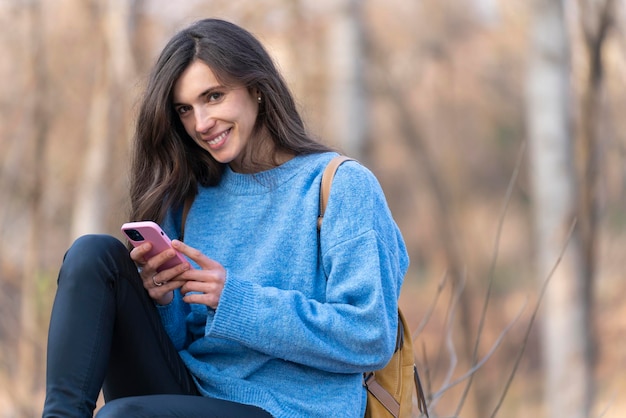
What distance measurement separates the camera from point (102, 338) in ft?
6.68

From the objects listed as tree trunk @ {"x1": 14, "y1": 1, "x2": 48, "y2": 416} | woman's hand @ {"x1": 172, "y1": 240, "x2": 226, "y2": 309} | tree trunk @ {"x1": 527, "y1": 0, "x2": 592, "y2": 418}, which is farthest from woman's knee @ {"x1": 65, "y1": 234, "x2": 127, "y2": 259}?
tree trunk @ {"x1": 14, "y1": 1, "x2": 48, "y2": 416}

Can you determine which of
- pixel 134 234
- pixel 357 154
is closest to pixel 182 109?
pixel 134 234

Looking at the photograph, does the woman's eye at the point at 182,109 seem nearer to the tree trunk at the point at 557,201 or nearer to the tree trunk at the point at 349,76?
the tree trunk at the point at 557,201

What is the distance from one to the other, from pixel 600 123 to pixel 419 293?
397 inches

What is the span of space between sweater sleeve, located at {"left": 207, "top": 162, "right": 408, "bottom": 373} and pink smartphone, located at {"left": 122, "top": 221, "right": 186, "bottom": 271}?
0.58 ft

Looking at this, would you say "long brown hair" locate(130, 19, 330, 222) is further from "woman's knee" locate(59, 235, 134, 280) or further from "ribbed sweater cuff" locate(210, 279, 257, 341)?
"ribbed sweater cuff" locate(210, 279, 257, 341)

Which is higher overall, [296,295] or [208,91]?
[208,91]

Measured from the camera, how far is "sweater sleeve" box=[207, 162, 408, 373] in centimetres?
201

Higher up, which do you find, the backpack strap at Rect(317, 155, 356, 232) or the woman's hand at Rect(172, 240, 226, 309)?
the backpack strap at Rect(317, 155, 356, 232)

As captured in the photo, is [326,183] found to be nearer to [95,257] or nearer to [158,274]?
[158,274]

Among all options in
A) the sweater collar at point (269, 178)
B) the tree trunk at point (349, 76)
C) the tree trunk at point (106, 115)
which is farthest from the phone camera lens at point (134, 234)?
the tree trunk at point (349, 76)

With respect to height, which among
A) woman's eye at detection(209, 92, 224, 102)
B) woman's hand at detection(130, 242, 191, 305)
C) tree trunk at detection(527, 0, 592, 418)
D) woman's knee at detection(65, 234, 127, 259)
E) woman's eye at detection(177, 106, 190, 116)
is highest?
woman's eye at detection(209, 92, 224, 102)

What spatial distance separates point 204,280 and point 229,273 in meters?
0.06

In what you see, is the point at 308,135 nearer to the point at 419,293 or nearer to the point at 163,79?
the point at 163,79
